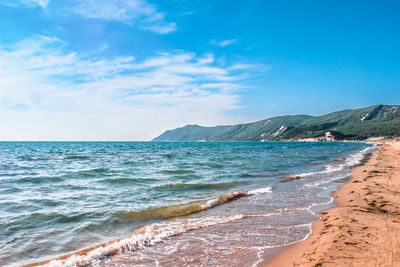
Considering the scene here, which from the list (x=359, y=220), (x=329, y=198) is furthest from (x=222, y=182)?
(x=359, y=220)

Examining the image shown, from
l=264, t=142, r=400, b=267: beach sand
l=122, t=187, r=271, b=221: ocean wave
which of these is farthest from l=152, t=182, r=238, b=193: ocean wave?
l=264, t=142, r=400, b=267: beach sand

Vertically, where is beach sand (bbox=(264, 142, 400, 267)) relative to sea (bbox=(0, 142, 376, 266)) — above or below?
above

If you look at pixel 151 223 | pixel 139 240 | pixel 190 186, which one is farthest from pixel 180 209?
pixel 190 186

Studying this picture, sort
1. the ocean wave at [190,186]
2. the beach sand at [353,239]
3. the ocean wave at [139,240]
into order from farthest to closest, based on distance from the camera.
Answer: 1. the ocean wave at [190,186]
2. the ocean wave at [139,240]
3. the beach sand at [353,239]

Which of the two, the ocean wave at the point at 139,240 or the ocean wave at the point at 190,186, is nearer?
the ocean wave at the point at 139,240

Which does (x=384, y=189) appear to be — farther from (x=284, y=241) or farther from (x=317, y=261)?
(x=317, y=261)

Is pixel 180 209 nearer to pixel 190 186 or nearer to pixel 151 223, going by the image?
pixel 151 223

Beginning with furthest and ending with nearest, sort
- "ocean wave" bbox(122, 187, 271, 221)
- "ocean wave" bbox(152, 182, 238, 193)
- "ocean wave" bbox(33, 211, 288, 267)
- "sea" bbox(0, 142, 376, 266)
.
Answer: "ocean wave" bbox(152, 182, 238, 193) → "ocean wave" bbox(122, 187, 271, 221) → "sea" bbox(0, 142, 376, 266) → "ocean wave" bbox(33, 211, 288, 267)

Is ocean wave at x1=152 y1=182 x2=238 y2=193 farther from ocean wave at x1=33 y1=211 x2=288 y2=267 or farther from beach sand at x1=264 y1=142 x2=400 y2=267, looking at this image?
beach sand at x1=264 y1=142 x2=400 y2=267

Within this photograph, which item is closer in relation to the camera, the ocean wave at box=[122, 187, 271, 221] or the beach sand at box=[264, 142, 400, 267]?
the beach sand at box=[264, 142, 400, 267]

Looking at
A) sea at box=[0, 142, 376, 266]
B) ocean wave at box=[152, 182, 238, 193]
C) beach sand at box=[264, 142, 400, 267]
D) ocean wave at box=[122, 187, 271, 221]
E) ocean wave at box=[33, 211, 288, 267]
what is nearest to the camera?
beach sand at box=[264, 142, 400, 267]

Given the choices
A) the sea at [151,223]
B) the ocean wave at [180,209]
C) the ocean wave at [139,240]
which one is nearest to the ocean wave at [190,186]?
the sea at [151,223]

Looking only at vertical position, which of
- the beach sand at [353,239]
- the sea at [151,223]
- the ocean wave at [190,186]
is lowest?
the ocean wave at [190,186]

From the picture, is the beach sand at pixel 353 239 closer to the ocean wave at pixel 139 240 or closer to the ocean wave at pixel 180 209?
the ocean wave at pixel 139 240
